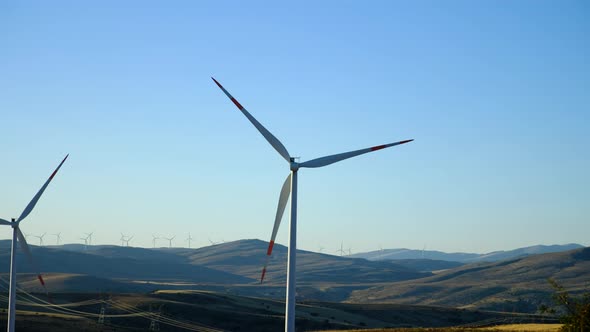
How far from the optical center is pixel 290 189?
1970 inches

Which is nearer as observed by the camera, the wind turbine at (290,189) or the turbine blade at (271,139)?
the wind turbine at (290,189)

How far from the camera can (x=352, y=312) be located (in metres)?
175

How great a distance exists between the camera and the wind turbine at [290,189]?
144 ft

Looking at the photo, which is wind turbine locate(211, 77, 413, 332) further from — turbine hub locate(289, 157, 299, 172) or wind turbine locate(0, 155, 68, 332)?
wind turbine locate(0, 155, 68, 332)

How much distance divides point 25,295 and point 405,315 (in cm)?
9191

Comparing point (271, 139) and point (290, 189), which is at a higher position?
point (271, 139)

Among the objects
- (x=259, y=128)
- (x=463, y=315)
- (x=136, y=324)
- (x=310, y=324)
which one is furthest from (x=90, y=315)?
(x=259, y=128)

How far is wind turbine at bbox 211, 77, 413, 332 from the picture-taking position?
144 feet

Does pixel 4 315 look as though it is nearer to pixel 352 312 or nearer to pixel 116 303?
pixel 116 303

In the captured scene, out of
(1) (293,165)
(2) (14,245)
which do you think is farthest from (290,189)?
(2) (14,245)

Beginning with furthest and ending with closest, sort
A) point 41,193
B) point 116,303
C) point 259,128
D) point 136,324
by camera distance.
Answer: point 116,303, point 136,324, point 41,193, point 259,128

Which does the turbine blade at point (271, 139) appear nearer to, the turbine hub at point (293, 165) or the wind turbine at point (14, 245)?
the turbine hub at point (293, 165)

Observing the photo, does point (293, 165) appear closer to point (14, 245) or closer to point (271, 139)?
point (271, 139)

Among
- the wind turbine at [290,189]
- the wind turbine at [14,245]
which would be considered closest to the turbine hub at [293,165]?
the wind turbine at [290,189]
